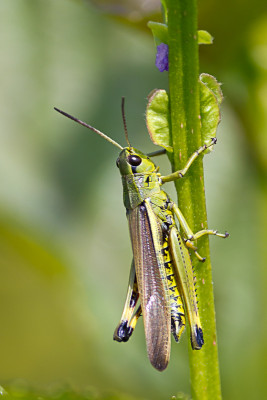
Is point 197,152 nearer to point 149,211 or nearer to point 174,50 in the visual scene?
point 174,50

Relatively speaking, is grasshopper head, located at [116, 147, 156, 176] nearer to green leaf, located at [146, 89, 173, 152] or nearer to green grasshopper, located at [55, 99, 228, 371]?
green grasshopper, located at [55, 99, 228, 371]

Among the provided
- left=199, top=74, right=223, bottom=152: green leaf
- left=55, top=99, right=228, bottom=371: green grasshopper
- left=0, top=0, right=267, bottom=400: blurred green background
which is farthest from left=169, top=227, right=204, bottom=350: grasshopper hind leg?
left=0, top=0, right=267, bottom=400: blurred green background

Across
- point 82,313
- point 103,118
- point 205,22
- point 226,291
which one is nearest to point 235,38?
point 205,22

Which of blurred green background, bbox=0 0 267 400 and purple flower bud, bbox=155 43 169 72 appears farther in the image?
blurred green background, bbox=0 0 267 400

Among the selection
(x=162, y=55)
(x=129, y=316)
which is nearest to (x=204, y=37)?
(x=162, y=55)

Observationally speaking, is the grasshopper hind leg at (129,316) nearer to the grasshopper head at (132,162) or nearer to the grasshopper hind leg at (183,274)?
the grasshopper hind leg at (183,274)

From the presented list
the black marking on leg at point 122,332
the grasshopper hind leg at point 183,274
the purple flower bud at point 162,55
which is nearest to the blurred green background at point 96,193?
the black marking on leg at point 122,332

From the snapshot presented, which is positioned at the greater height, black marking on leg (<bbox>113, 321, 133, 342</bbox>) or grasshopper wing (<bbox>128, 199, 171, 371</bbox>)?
grasshopper wing (<bbox>128, 199, 171, 371</bbox>)
